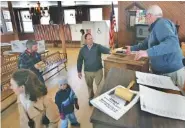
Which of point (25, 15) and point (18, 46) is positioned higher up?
point (25, 15)

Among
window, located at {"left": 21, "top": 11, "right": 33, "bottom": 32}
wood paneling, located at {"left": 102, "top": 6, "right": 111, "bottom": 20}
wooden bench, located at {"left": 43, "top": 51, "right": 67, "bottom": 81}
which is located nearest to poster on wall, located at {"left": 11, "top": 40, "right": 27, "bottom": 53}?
wooden bench, located at {"left": 43, "top": 51, "right": 67, "bottom": 81}

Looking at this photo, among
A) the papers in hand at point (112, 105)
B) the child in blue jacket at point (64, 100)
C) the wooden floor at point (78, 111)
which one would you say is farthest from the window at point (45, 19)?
the papers in hand at point (112, 105)

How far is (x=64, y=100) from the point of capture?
2271 millimetres

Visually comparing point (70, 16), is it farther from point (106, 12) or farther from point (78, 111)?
point (78, 111)

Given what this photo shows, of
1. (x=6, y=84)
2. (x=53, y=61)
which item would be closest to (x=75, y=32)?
(x=53, y=61)

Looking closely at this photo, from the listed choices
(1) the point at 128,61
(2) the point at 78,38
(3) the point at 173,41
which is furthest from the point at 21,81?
(2) the point at 78,38

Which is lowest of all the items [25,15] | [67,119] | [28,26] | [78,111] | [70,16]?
[78,111]

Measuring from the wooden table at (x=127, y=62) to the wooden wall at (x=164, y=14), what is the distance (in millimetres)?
3822

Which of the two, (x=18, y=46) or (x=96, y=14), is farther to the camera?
(x=96, y=14)

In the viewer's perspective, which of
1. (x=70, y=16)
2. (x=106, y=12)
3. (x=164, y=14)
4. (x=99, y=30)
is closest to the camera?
(x=164, y=14)

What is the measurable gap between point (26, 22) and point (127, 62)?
980cm

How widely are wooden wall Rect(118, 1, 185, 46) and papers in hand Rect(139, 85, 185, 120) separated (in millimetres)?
5446

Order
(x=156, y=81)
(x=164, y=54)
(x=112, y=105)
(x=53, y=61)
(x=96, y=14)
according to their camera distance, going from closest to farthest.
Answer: (x=112, y=105) < (x=156, y=81) < (x=164, y=54) < (x=53, y=61) < (x=96, y=14)

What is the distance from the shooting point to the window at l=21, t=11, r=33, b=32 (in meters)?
10.6
